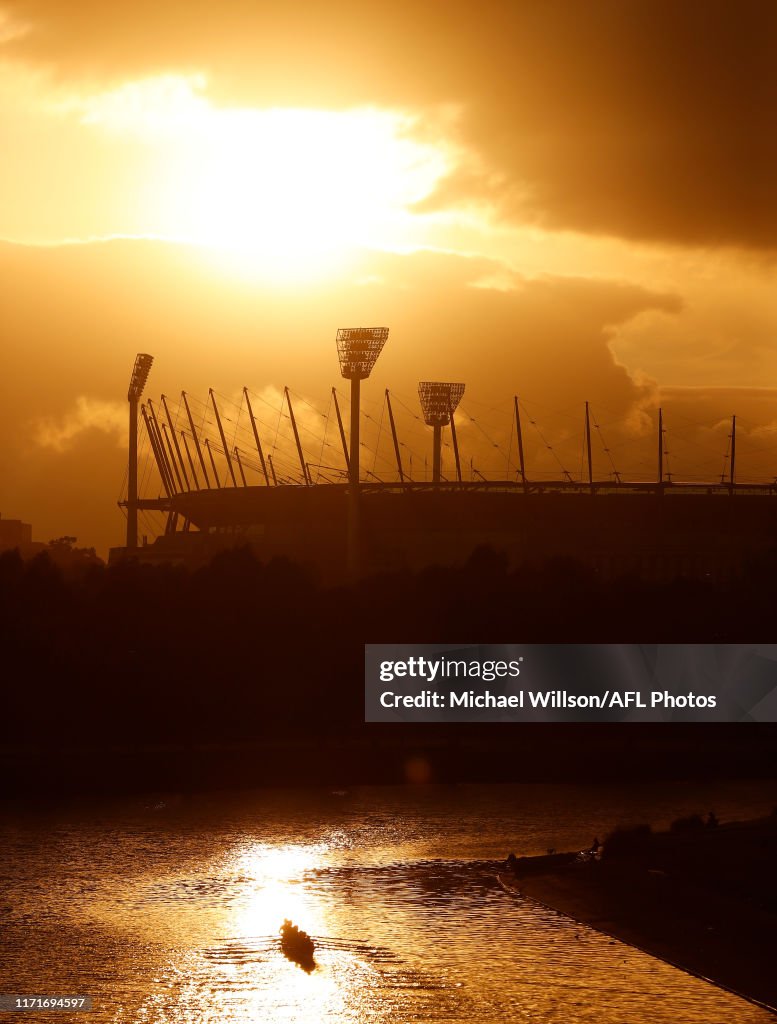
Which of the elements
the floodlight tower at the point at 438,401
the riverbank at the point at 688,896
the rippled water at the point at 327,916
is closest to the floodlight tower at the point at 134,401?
the floodlight tower at the point at 438,401

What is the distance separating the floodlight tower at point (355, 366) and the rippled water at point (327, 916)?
156 ft

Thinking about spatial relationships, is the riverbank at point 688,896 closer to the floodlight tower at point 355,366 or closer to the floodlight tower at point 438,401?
the floodlight tower at point 355,366

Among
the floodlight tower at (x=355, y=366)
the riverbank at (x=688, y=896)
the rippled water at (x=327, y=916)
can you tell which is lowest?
the rippled water at (x=327, y=916)

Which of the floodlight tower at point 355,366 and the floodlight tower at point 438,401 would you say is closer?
the floodlight tower at point 355,366

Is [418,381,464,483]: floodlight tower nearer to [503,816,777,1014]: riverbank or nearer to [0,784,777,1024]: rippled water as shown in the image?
[0,784,777,1024]: rippled water

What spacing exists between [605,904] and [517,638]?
170 feet

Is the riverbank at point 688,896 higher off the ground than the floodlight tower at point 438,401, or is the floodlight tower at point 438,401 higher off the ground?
the floodlight tower at point 438,401

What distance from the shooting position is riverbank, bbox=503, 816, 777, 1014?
3122 centimetres

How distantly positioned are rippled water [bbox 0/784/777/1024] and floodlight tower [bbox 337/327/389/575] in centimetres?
4768

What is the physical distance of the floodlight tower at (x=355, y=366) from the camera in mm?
106688

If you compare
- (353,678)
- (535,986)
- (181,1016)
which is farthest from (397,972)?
(353,678)

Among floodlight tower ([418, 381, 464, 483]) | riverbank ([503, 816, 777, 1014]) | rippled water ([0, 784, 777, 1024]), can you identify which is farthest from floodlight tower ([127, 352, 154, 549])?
riverbank ([503, 816, 777, 1014])

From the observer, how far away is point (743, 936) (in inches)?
1272

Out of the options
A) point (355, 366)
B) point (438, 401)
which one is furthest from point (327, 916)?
point (438, 401)
